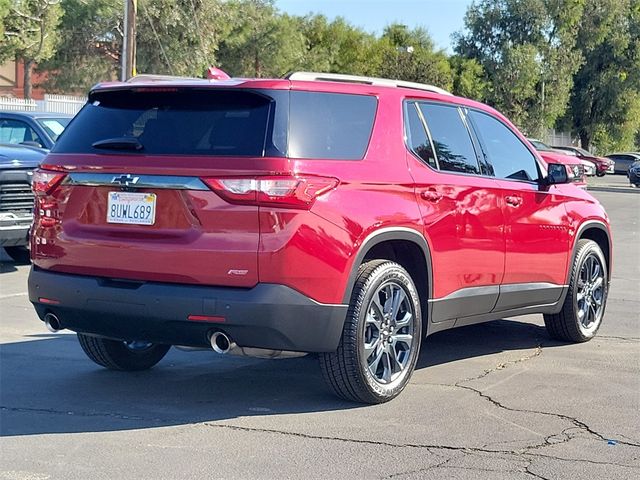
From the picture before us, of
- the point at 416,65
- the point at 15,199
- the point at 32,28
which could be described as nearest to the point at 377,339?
the point at 15,199

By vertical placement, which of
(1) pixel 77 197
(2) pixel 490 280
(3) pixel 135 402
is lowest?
(3) pixel 135 402

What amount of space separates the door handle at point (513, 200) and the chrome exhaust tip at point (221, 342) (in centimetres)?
250

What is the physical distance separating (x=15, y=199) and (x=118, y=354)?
17.6ft

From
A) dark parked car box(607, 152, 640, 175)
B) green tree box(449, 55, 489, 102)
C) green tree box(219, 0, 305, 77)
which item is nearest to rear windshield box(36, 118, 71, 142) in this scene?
green tree box(219, 0, 305, 77)

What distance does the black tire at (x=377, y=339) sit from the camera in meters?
5.70

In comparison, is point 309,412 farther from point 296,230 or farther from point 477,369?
point 477,369

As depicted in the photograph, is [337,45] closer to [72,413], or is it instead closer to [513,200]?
[513,200]

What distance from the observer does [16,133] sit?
1373cm

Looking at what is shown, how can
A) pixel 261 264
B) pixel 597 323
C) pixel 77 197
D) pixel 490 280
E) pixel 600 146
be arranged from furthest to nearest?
pixel 600 146 → pixel 597 323 → pixel 490 280 → pixel 77 197 → pixel 261 264

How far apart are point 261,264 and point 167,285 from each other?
0.53m

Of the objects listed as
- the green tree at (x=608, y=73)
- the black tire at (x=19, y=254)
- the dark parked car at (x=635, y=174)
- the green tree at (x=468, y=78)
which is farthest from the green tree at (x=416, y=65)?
the black tire at (x=19, y=254)

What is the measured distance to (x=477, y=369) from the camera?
7156 millimetres

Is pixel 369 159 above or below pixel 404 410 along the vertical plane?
above

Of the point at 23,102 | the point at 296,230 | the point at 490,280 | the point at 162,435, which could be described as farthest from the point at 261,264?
the point at 23,102
